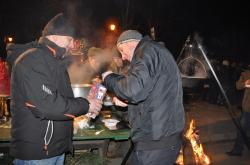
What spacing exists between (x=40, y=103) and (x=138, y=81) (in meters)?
0.99

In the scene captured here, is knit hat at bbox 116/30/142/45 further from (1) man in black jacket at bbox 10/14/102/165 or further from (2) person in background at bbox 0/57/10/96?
(2) person in background at bbox 0/57/10/96

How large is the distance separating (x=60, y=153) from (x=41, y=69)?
1003 mm

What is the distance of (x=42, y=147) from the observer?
2939mm

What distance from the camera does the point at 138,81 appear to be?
2.72 meters

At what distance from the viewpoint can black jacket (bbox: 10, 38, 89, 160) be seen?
2742 millimetres

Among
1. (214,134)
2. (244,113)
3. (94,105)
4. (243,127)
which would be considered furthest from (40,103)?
(214,134)

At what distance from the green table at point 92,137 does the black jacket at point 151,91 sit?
1313 mm

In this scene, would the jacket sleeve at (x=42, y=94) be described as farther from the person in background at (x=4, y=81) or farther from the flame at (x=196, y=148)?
the flame at (x=196, y=148)

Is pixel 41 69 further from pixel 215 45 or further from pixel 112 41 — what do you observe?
pixel 112 41

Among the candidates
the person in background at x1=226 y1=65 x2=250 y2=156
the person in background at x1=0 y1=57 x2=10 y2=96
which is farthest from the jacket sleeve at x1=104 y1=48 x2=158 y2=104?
the person in background at x1=226 y1=65 x2=250 y2=156

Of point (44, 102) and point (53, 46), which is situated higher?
point (53, 46)

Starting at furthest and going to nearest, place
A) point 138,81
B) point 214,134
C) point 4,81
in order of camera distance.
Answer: point 214,134
point 4,81
point 138,81

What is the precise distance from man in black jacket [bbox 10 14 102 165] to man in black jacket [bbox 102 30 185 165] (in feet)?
Result: 1.70

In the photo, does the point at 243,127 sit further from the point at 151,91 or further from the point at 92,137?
the point at 151,91
